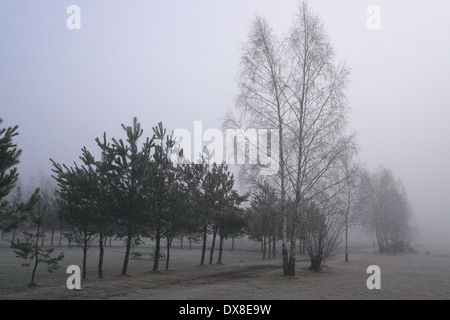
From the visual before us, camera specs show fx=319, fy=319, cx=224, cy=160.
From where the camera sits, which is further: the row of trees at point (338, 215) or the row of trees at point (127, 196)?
the row of trees at point (338, 215)

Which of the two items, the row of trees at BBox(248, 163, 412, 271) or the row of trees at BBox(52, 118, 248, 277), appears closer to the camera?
the row of trees at BBox(52, 118, 248, 277)

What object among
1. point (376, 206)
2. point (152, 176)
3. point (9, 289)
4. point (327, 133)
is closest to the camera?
point (9, 289)

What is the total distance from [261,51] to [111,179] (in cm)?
1087

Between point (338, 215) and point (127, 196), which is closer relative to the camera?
point (127, 196)

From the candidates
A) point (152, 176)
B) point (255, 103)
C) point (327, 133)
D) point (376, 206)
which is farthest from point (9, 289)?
point (376, 206)

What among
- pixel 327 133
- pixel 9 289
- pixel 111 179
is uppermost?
pixel 327 133

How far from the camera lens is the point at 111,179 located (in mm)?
17406
